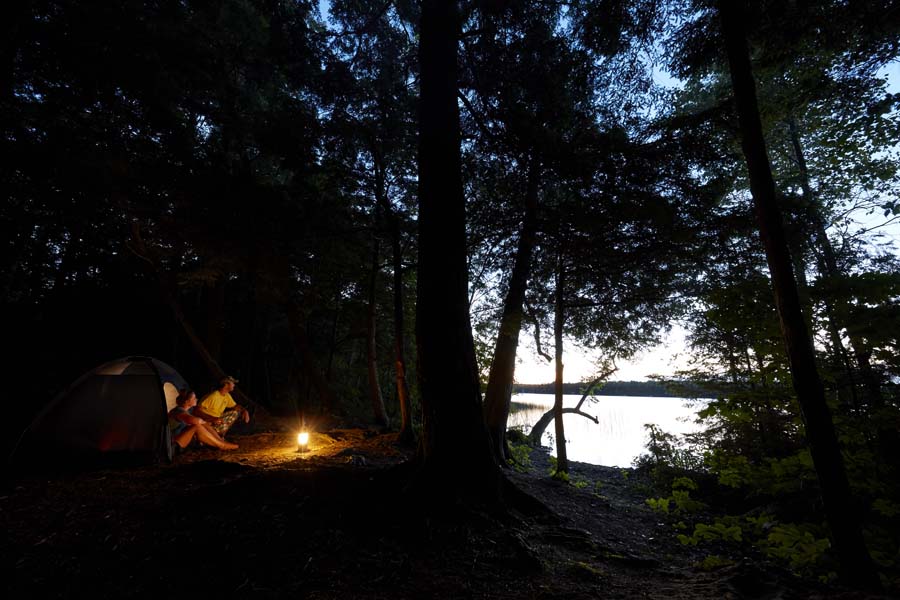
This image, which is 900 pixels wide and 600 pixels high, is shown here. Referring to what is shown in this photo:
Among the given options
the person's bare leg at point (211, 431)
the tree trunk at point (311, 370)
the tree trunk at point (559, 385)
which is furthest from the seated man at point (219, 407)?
the tree trunk at point (559, 385)

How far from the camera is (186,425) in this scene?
Result: 273 inches

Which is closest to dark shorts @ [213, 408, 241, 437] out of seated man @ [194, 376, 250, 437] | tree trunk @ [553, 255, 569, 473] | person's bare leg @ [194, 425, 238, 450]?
seated man @ [194, 376, 250, 437]

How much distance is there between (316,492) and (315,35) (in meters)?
8.33

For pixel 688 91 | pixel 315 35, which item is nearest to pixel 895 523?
pixel 315 35

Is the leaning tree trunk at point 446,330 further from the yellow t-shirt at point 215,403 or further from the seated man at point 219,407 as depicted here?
the yellow t-shirt at point 215,403

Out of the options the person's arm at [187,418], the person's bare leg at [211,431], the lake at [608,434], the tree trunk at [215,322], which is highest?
the tree trunk at [215,322]

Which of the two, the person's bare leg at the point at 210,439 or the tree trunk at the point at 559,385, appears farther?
the tree trunk at the point at 559,385

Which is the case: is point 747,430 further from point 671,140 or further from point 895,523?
point 671,140

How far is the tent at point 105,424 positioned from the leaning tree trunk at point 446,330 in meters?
5.18

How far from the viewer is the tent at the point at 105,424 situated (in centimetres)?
549

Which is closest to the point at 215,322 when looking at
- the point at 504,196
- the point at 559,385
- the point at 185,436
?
the point at 185,436

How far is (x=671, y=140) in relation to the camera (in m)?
5.64

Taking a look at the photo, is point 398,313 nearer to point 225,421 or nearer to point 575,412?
point 225,421

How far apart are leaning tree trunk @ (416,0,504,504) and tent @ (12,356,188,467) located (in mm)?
5175
